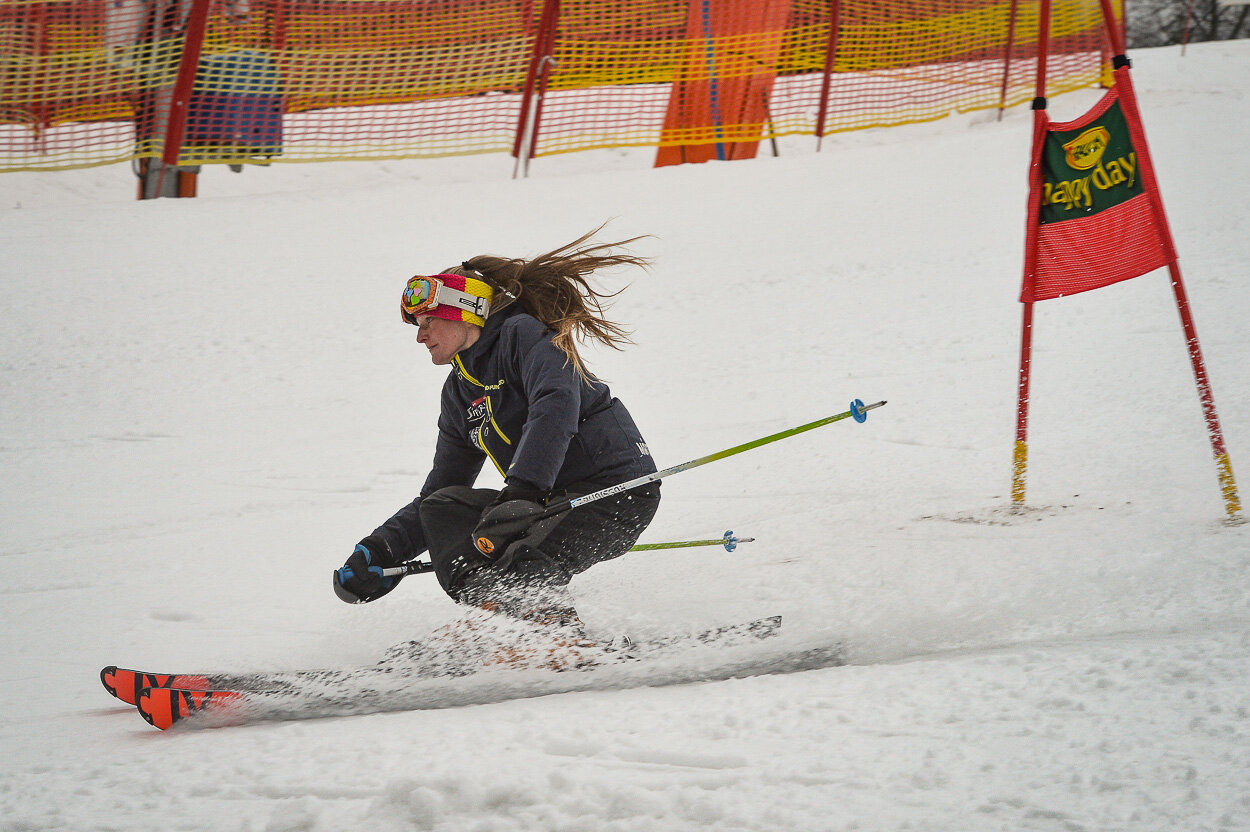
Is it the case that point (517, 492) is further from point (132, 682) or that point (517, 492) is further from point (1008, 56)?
point (1008, 56)

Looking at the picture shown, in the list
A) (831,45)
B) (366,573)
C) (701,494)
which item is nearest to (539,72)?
(831,45)

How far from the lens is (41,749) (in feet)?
7.45

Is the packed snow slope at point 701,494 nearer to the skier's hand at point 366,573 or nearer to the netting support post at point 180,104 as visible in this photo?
the skier's hand at point 366,573

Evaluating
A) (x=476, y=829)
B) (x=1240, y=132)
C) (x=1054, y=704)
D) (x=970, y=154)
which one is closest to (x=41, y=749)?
(x=476, y=829)

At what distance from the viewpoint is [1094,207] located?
3494mm

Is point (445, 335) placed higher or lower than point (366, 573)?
higher

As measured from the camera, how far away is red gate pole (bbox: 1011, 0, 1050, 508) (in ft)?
11.5

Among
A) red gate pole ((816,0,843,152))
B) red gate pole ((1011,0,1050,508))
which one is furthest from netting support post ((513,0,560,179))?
red gate pole ((1011,0,1050,508))

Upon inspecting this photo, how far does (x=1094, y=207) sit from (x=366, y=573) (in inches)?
106

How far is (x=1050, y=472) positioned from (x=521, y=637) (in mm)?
2491

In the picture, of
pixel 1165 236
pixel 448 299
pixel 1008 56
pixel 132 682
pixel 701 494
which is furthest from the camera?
pixel 1008 56

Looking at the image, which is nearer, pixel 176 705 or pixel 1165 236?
pixel 176 705

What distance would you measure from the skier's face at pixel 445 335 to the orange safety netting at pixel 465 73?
532 centimetres

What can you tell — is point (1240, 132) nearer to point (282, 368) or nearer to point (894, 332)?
point (894, 332)
